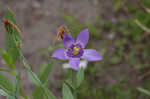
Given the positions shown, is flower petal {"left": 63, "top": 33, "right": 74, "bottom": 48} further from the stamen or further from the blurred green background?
the blurred green background

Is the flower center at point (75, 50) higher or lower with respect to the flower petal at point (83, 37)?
lower

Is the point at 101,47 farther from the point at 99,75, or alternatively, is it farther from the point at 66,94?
the point at 66,94

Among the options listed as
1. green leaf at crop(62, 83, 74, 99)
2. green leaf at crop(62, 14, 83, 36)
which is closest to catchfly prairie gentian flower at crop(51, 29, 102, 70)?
green leaf at crop(62, 83, 74, 99)

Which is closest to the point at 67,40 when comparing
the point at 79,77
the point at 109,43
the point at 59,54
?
the point at 59,54

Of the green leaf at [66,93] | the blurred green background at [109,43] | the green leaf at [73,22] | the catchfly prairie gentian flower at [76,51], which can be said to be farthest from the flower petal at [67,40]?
the green leaf at [73,22]

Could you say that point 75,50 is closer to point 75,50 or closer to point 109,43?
point 75,50

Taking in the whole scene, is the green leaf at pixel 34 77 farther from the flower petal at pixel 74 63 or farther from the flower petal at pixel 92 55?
the flower petal at pixel 92 55

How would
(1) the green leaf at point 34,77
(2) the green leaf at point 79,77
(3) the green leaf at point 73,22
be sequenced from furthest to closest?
(3) the green leaf at point 73,22, (2) the green leaf at point 79,77, (1) the green leaf at point 34,77
